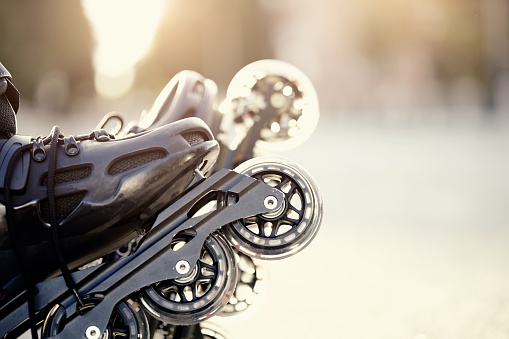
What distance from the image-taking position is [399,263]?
3162mm

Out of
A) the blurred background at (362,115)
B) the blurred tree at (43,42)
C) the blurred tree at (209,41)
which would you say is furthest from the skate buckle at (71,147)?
the blurred tree at (209,41)

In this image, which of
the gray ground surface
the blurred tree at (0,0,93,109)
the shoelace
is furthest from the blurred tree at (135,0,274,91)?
the shoelace

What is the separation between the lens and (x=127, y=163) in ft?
6.18

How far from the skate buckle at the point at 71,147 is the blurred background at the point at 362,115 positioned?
29.7 inches

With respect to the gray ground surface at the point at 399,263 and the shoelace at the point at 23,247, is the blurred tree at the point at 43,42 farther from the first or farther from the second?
the shoelace at the point at 23,247

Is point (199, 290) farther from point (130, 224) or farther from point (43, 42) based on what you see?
point (43, 42)

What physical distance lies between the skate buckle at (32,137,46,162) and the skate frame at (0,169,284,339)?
1.07 feet

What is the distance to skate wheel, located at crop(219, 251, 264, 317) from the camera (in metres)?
2.18

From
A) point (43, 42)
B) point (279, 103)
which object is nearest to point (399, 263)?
point (279, 103)

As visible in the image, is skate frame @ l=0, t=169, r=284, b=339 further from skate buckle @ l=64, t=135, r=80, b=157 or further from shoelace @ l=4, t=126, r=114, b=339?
skate buckle @ l=64, t=135, r=80, b=157

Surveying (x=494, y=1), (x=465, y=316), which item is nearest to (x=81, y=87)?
(x=494, y=1)

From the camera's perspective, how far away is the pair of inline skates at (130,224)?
1792 mm

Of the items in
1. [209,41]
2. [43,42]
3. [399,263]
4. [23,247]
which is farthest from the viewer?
[209,41]

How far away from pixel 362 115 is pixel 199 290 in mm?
15939
